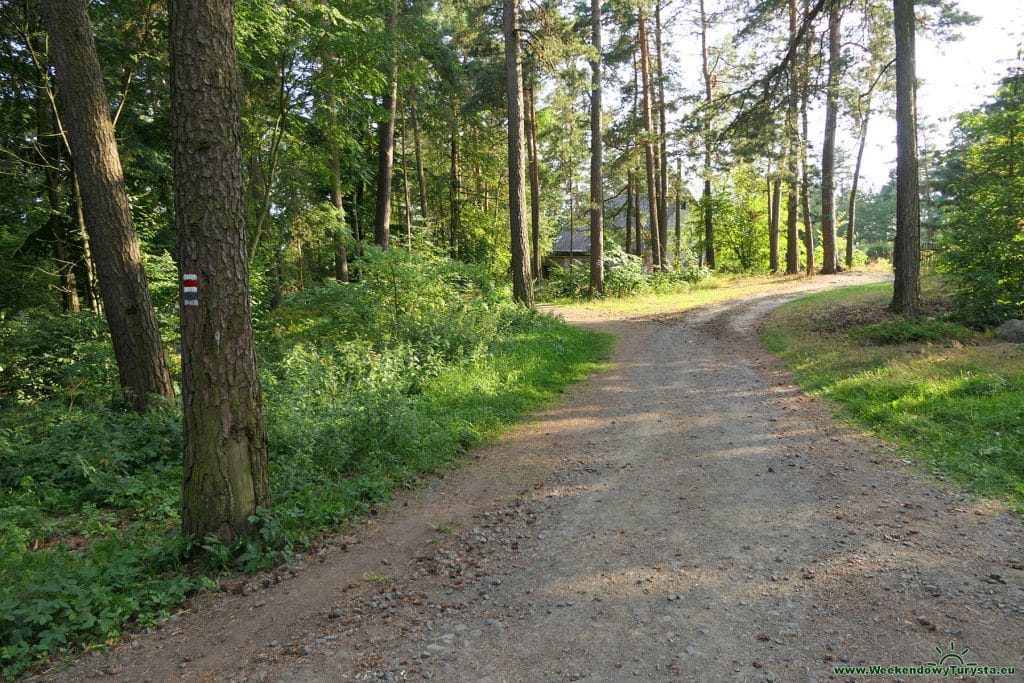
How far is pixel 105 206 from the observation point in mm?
7207

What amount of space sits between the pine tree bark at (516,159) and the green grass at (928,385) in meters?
6.20

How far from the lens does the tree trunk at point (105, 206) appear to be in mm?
6973

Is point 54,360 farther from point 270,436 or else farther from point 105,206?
point 270,436

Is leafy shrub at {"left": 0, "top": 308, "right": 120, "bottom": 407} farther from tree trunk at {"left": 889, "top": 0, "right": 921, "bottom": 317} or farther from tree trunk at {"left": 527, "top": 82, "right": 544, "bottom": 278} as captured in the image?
tree trunk at {"left": 527, "top": 82, "right": 544, "bottom": 278}

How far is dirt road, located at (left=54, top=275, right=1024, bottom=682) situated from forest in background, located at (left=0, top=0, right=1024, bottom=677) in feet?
2.11

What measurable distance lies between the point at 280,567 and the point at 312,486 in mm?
1069

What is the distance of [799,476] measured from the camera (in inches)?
213

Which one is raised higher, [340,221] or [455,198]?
[455,198]

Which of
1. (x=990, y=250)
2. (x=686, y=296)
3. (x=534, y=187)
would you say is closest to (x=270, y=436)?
(x=990, y=250)

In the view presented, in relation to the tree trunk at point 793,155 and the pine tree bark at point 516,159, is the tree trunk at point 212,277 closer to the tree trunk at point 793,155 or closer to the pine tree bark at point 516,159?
the pine tree bark at point 516,159

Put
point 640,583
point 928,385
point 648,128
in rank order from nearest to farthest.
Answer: point 640,583, point 928,385, point 648,128

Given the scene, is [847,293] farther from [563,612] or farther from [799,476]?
[563,612]

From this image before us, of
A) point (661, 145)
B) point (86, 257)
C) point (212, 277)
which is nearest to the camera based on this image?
point (212, 277)

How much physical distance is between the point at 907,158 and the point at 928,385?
678 centimetres
